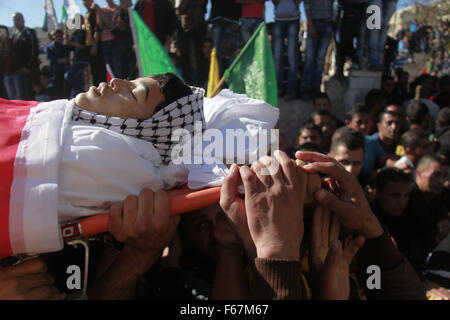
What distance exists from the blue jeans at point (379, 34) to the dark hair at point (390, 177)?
312 cm

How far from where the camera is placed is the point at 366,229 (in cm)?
149

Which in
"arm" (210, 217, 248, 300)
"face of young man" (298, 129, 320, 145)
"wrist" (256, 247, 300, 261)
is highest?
"wrist" (256, 247, 300, 261)

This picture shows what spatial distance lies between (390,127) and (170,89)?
3.80 meters

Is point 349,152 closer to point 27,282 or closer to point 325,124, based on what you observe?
point 325,124

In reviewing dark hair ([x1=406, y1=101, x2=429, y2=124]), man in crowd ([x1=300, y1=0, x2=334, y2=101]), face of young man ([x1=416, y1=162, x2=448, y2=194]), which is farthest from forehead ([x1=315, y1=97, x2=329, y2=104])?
face of young man ([x1=416, y1=162, x2=448, y2=194])

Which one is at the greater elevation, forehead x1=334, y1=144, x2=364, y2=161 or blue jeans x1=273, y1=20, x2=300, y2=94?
blue jeans x1=273, y1=20, x2=300, y2=94

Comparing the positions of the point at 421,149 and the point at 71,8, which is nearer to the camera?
the point at 421,149

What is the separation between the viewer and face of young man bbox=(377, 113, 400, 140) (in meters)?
4.66

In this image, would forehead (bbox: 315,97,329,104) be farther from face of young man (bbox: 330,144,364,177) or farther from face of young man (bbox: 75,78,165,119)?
face of young man (bbox: 75,78,165,119)

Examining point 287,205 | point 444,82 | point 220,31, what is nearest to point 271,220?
point 287,205

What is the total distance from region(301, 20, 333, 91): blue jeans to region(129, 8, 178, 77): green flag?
2643mm

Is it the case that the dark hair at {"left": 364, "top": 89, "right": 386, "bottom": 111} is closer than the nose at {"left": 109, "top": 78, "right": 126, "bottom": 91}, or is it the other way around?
the nose at {"left": 109, "top": 78, "right": 126, "bottom": 91}

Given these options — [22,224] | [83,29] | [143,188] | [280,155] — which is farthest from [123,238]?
[83,29]

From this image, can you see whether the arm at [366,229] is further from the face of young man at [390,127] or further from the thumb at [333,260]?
the face of young man at [390,127]
